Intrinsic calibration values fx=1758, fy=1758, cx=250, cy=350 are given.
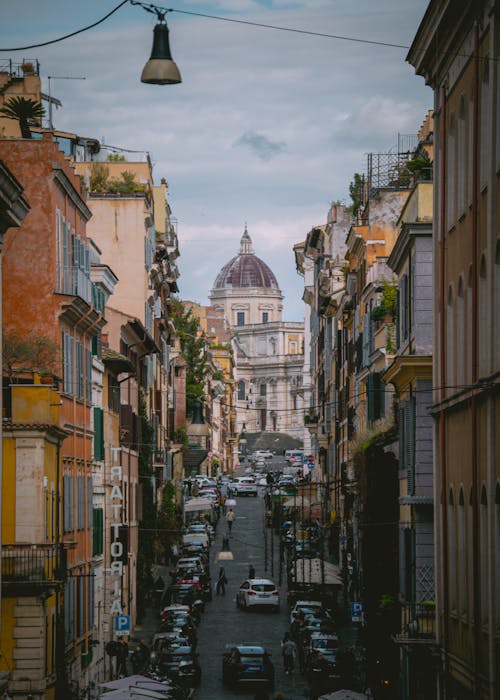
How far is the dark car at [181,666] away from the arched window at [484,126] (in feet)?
72.5

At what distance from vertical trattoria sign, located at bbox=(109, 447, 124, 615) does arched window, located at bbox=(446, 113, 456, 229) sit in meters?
23.4

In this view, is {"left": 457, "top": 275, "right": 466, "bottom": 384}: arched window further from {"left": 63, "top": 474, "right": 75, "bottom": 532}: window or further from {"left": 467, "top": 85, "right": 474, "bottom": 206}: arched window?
{"left": 63, "top": 474, "right": 75, "bottom": 532}: window

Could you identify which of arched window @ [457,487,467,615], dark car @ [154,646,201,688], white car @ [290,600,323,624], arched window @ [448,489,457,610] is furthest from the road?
arched window @ [457,487,467,615]

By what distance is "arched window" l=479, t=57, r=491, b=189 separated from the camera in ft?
77.5

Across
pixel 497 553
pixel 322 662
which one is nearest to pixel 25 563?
pixel 322 662

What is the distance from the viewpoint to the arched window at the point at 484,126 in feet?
77.5

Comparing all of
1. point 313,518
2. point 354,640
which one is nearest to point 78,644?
point 354,640

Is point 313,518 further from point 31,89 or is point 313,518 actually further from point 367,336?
point 31,89

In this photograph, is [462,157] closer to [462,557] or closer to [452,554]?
[462,557]

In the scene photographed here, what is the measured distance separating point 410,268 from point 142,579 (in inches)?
1059

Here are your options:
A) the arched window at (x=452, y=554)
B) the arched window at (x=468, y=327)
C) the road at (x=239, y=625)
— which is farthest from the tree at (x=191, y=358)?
the arched window at (x=468, y=327)

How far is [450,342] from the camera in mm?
27703

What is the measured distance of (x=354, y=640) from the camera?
173 ft

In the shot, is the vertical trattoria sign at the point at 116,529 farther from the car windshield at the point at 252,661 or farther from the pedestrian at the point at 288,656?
the car windshield at the point at 252,661
